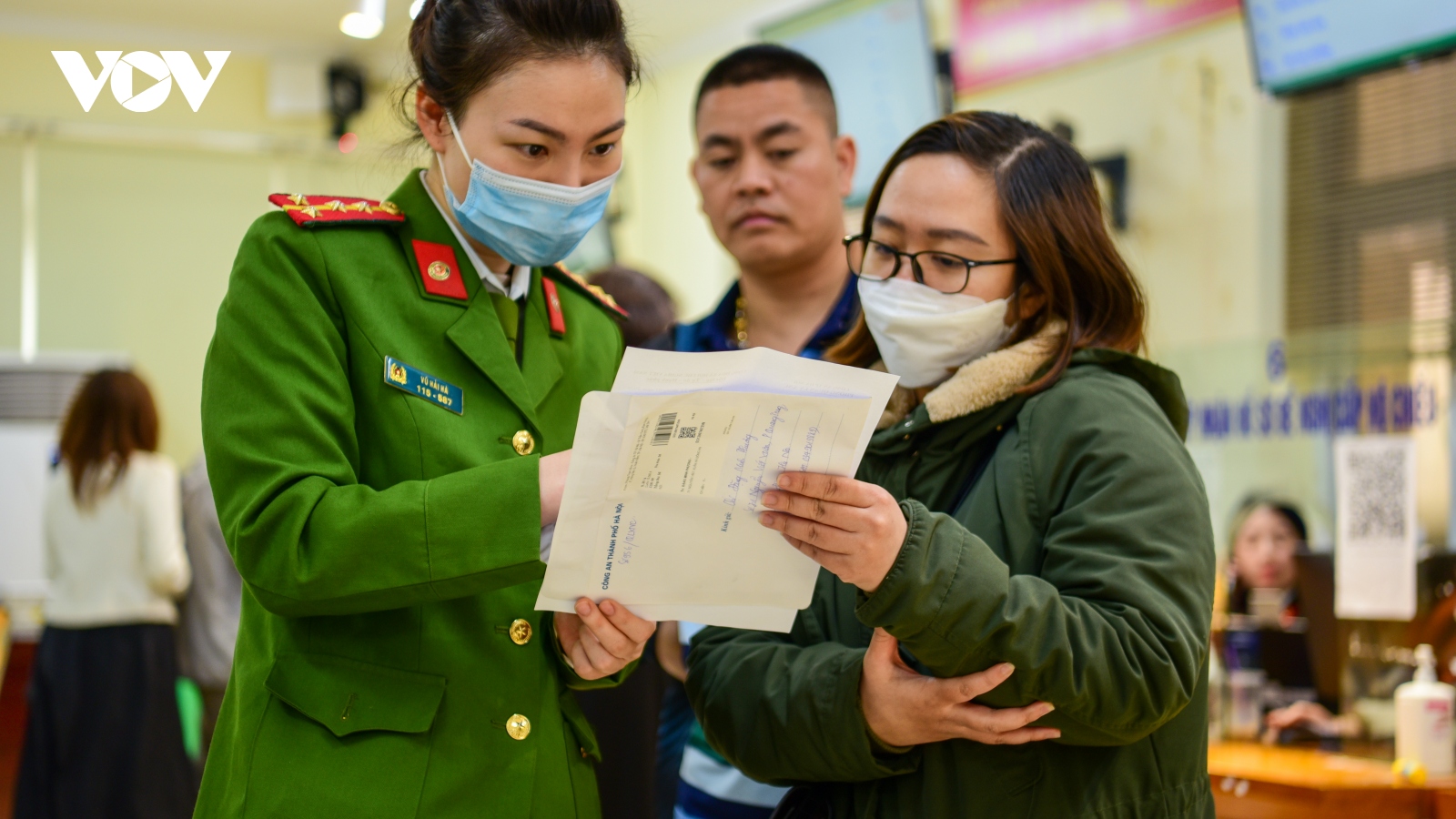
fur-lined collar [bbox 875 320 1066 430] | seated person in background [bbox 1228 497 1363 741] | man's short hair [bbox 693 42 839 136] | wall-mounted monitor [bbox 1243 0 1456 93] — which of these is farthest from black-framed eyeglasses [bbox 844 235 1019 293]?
wall-mounted monitor [bbox 1243 0 1456 93]

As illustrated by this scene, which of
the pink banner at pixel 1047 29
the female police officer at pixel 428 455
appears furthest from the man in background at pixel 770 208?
the pink banner at pixel 1047 29

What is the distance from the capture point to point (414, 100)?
146 cm

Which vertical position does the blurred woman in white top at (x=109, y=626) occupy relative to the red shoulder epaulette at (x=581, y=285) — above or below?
below

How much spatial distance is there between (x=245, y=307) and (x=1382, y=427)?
3.52 meters

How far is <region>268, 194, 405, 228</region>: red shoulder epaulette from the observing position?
1.28 metres

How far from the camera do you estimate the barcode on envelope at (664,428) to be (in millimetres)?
1035

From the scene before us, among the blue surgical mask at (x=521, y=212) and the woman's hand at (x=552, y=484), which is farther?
the blue surgical mask at (x=521, y=212)

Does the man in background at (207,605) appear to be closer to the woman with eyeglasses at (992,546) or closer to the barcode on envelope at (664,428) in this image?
the woman with eyeglasses at (992,546)

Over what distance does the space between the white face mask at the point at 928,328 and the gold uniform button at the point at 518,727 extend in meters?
0.63

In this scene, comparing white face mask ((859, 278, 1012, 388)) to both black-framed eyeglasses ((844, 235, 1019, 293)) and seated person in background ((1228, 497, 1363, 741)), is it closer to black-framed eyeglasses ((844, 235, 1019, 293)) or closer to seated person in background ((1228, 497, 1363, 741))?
black-framed eyeglasses ((844, 235, 1019, 293))

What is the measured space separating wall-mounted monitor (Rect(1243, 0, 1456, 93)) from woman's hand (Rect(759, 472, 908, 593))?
3143 mm

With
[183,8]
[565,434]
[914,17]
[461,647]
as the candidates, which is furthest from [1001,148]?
[914,17]

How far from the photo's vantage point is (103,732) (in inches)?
176

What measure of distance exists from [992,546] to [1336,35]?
3.02 metres
